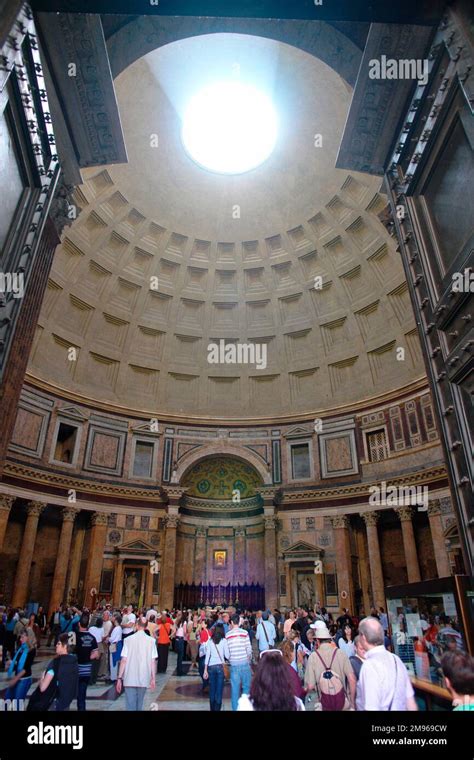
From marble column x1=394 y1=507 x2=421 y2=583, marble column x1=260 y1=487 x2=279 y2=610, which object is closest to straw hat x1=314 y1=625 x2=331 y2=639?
marble column x1=394 y1=507 x2=421 y2=583

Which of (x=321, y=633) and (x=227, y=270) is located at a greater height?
(x=227, y=270)

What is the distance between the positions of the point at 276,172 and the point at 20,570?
25.0m

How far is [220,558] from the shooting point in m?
27.3

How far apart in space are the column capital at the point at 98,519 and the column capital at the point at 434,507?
16.7 metres

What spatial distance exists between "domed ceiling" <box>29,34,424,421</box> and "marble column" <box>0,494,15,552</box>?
6.35 meters

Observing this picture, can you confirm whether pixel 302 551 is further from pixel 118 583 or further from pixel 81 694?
pixel 81 694

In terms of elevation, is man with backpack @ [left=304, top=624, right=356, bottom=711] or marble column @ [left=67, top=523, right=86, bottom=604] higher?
marble column @ [left=67, top=523, right=86, bottom=604]

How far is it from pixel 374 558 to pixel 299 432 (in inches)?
329

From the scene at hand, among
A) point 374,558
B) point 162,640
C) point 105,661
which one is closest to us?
point 105,661

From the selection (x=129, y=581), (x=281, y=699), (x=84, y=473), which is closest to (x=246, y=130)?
(x=84, y=473)

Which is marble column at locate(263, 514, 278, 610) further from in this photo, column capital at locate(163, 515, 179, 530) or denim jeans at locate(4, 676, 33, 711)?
denim jeans at locate(4, 676, 33, 711)

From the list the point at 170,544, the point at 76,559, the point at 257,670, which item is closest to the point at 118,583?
the point at 76,559

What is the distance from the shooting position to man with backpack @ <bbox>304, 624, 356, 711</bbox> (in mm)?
5246
